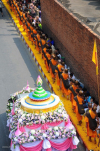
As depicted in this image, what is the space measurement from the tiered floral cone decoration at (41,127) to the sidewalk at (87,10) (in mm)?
5077

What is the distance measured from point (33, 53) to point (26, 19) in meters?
4.00

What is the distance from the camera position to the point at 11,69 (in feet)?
58.9

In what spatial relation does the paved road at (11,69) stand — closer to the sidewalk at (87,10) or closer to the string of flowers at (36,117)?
the string of flowers at (36,117)

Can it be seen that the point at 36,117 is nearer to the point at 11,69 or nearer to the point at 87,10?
the point at 11,69

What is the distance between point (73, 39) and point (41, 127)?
7.00 m

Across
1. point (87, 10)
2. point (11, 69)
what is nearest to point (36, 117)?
point (11, 69)

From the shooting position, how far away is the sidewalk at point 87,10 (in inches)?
613

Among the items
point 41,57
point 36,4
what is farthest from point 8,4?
point 41,57

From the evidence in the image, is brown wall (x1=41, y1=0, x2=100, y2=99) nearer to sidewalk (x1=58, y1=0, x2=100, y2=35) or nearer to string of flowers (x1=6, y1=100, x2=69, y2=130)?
sidewalk (x1=58, y1=0, x2=100, y2=35)

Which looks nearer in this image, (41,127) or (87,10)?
(41,127)

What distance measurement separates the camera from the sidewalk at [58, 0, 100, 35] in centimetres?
1558

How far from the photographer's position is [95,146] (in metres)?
11.4

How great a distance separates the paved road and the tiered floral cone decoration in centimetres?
154

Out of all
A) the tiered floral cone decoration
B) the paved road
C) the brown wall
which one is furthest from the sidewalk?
the tiered floral cone decoration
